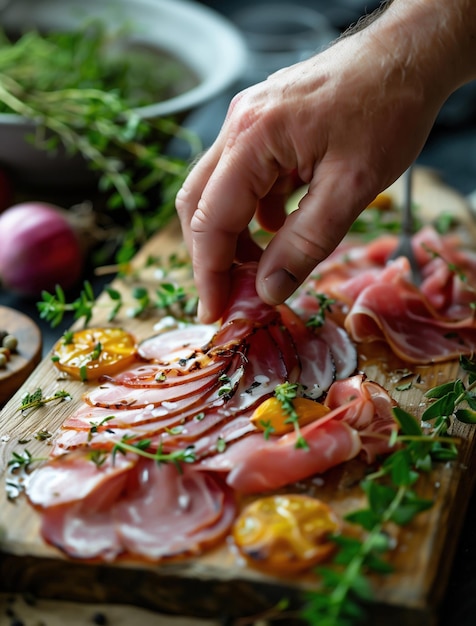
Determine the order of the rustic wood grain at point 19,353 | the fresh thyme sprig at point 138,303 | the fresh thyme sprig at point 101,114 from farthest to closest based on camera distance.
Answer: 1. the fresh thyme sprig at point 101,114
2. the fresh thyme sprig at point 138,303
3. the rustic wood grain at point 19,353

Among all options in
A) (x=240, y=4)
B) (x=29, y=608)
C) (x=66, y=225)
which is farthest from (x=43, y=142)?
(x=240, y=4)

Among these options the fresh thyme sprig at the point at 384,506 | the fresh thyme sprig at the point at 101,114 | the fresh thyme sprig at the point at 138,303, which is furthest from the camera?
the fresh thyme sprig at the point at 101,114

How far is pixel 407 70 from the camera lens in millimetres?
1630

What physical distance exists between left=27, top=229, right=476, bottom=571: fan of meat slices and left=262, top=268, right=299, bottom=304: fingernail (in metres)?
0.13

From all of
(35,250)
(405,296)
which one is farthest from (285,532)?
(35,250)

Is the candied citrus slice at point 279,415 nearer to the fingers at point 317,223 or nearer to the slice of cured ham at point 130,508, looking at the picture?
the slice of cured ham at point 130,508

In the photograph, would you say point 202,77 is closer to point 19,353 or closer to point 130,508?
point 19,353

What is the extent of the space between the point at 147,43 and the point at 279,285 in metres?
1.95

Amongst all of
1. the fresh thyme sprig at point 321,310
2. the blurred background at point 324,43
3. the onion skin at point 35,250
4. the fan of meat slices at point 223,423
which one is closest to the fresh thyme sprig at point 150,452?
the fan of meat slices at point 223,423

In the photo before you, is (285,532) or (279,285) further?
(279,285)

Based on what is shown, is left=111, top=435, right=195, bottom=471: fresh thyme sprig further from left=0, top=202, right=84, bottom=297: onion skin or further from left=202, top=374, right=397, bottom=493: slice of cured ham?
left=0, top=202, right=84, bottom=297: onion skin

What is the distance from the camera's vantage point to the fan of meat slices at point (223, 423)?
1519mm

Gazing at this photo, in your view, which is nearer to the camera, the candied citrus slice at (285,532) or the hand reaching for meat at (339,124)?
the candied citrus slice at (285,532)

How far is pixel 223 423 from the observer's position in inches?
67.2
